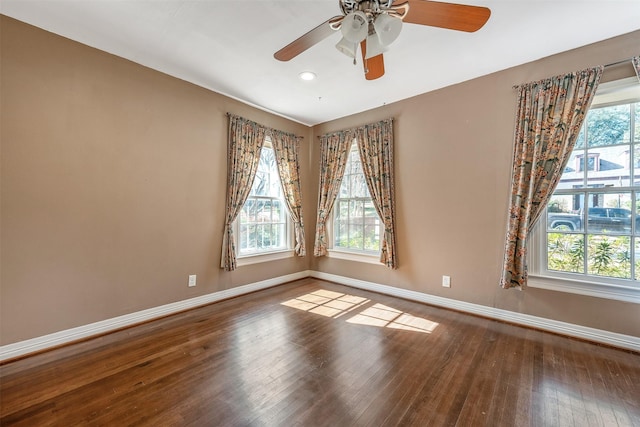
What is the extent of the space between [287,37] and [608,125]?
303cm

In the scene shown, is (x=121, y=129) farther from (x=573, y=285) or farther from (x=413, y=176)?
(x=573, y=285)

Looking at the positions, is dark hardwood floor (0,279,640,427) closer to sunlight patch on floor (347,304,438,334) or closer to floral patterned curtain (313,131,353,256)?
sunlight patch on floor (347,304,438,334)

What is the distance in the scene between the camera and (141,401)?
1683 mm

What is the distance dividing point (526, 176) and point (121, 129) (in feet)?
13.3

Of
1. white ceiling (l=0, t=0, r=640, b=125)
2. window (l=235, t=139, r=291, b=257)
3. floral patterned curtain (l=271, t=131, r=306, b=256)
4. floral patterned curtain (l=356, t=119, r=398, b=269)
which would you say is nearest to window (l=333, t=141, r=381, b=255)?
floral patterned curtain (l=356, t=119, r=398, b=269)

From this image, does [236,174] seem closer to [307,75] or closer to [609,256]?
[307,75]

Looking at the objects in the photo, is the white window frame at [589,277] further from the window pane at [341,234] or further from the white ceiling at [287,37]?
the window pane at [341,234]

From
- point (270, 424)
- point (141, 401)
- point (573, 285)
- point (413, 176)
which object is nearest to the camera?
point (270, 424)

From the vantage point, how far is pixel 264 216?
4160mm

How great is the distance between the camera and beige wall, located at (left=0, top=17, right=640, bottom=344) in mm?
2197

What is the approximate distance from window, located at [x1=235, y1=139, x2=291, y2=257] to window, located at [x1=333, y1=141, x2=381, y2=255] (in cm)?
88

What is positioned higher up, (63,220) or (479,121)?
(479,121)

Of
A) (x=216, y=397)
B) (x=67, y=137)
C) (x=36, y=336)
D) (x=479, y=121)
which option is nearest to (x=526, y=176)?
(x=479, y=121)

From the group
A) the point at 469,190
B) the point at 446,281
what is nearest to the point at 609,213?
the point at 469,190
